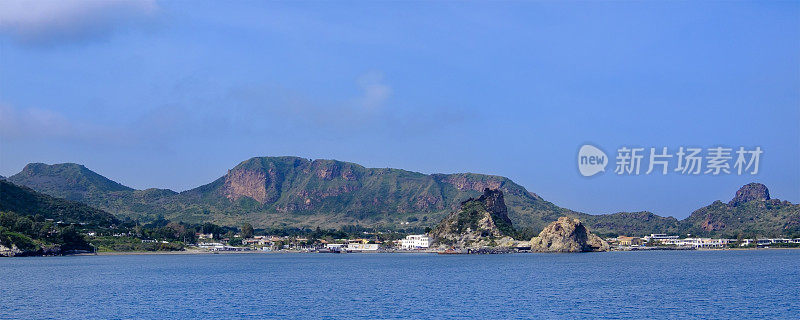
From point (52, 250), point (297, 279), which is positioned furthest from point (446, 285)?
point (52, 250)

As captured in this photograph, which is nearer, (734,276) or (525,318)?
(525,318)

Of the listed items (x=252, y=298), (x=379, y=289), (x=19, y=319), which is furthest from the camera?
(x=379, y=289)

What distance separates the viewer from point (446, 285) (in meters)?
77.4

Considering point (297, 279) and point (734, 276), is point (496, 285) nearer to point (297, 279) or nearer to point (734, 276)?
point (297, 279)

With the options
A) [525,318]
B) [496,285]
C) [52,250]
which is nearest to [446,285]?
[496,285]

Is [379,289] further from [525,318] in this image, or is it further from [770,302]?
[770,302]

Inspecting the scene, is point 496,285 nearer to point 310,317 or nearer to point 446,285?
point 446,285

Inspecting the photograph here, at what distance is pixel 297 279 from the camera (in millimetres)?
89062

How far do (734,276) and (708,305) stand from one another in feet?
116

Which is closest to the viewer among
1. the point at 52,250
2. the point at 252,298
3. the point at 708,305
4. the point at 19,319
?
the point at 19,319

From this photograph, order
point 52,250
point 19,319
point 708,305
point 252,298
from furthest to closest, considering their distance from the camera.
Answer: point 52,250, point 252,298, point 708,305, point 19,319

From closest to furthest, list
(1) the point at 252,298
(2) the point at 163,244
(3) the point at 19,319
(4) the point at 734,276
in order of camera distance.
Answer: (3) the point at 19,319 < (1) the point at 252,298 < (4) the point at 734,276 < (2) the point at 163,244

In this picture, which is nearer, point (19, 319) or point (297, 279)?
point (19, 319)

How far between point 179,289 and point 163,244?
133 metres
